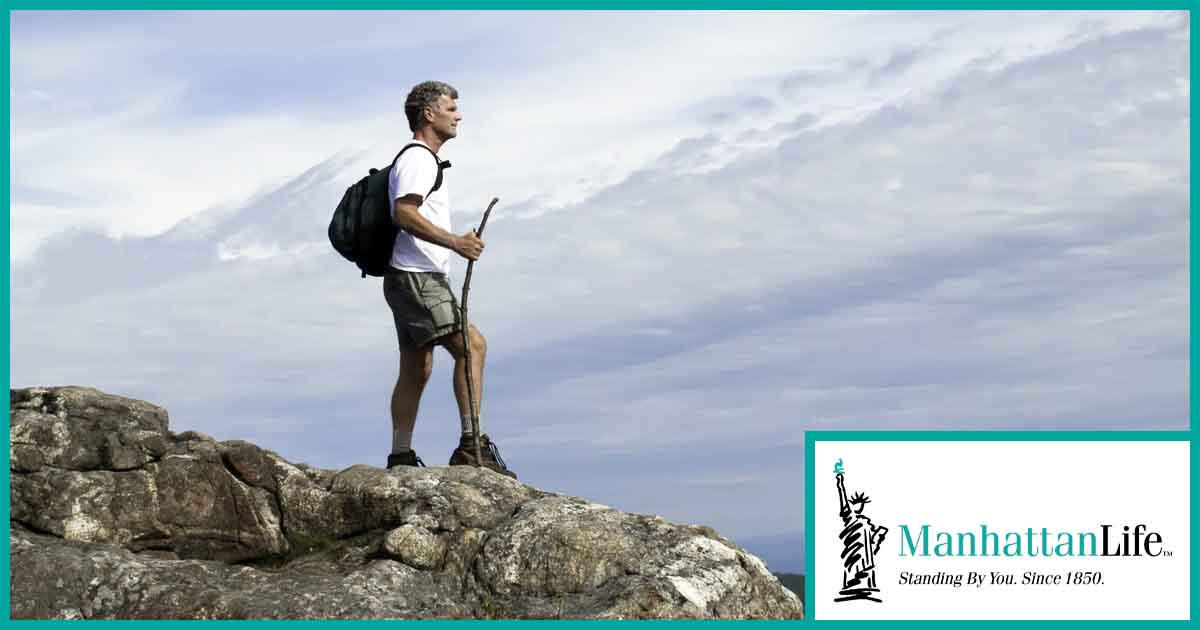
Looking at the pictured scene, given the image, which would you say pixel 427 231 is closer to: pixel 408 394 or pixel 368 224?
→ pixel 368 224

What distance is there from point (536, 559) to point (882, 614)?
2445 mm

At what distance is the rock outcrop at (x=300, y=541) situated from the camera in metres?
10.1

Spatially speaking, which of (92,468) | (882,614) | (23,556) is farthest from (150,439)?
(882,614)

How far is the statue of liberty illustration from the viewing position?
10.3 m

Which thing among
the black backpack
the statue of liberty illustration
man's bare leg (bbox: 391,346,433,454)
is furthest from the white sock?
the statue of liberty illustration

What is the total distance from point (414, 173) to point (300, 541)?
316cm

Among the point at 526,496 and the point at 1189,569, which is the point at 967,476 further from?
the point at 526,496

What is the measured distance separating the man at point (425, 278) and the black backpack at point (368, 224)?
94mm

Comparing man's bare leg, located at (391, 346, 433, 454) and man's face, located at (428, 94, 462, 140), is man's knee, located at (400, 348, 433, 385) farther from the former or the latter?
man's face, located at (428, 94, 462, 140)

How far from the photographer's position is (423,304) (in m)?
12.4

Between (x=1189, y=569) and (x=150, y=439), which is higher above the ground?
(x=150, y=439)

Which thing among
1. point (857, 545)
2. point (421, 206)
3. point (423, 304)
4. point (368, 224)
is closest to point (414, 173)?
point (421, 206)

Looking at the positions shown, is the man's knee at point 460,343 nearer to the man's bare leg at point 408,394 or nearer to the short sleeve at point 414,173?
the man's bare leg at point 408,394

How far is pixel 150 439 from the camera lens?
38.2 feet
